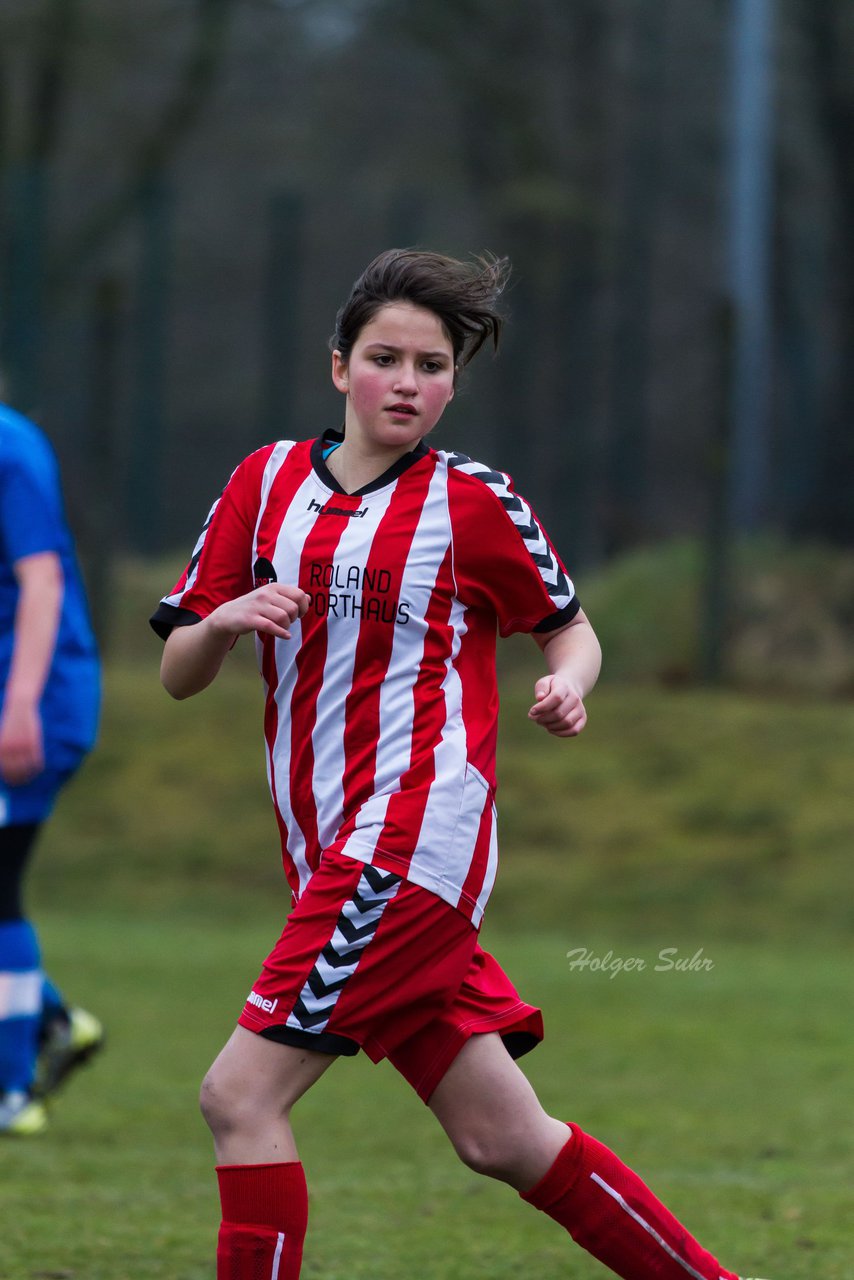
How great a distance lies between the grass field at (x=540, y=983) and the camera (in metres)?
4.20

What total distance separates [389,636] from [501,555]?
0.24 metres

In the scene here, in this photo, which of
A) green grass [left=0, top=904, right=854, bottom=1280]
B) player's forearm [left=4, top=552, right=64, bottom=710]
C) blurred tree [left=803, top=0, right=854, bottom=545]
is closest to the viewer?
green grass [left=0, top=904, right=854, bottom=1280]

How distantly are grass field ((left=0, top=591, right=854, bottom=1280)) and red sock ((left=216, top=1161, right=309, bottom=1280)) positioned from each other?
83 cm

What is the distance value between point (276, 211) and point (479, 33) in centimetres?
616

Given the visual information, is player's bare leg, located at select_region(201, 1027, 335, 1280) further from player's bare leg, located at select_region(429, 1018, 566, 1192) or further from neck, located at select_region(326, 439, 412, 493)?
neck, located at select_region(326, 439, 412, 493)

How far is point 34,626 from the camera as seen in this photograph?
4.78 meters

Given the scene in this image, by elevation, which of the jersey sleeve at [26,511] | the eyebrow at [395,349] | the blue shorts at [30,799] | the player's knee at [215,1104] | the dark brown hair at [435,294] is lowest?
the blue shorts at [30,799]

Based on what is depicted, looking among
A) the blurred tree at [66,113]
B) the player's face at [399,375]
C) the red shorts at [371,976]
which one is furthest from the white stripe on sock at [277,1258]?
the blurred tree at [66,113]

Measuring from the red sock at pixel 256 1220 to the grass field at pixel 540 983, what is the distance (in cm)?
83

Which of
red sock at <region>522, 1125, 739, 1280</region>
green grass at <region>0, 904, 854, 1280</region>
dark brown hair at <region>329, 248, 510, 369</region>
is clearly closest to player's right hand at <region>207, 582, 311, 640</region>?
dark brown hair at <region>329, 248, 510, 369</region>

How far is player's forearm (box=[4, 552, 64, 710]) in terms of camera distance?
183 inches

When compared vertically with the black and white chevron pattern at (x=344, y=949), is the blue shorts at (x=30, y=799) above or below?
→ below

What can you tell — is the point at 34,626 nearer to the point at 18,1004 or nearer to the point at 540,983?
the point at 18,1004

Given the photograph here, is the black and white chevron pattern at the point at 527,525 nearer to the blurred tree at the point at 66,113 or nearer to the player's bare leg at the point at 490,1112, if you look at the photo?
the player's bare leg at the point at 490,1112
